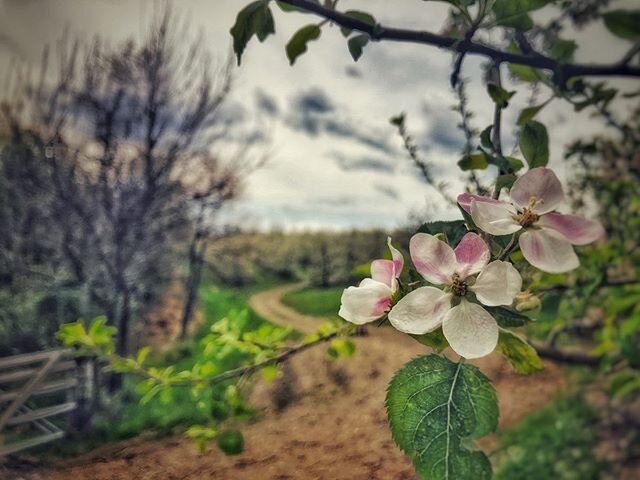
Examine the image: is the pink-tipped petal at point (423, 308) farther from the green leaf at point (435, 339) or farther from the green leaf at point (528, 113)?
Answer: the green leaf at point (528, 113)

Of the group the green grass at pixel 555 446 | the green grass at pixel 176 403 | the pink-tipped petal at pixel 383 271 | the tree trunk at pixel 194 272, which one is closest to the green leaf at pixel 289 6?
the pink-tipped petal at pixel 383 271

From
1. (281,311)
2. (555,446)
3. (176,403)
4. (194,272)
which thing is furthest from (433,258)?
(194,272)

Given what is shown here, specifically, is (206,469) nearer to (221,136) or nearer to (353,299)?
(353,299)

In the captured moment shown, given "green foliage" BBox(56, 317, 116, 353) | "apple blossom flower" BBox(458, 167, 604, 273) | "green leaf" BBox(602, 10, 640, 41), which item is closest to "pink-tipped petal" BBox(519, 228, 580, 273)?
"apple blossom flower" BBox(458, 167, 604, 273)

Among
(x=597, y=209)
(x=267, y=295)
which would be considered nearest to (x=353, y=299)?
(x=267, y=295)

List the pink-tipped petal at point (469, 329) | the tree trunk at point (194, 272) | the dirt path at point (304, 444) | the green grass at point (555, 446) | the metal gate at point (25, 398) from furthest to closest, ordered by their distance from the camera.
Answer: the tree trunk at point (194, 272) < the green grass at point (555, 446) < the metal gate at point (25, 398) < the dirt path at point (304, 444) < the pink-tipped petal at point (469, 329)

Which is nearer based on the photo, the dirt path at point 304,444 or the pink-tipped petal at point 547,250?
the pink-tipped petal at point 547,250
